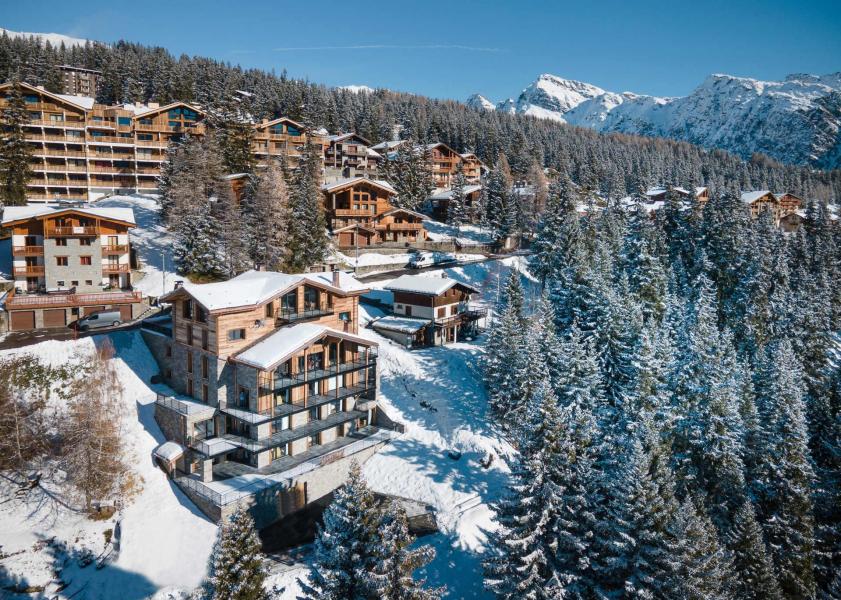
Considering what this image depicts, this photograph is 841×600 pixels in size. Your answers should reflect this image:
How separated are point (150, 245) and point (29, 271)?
→ 39.7ft

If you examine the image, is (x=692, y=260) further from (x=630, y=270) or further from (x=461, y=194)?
(x=461, y=194)

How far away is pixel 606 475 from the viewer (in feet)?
89.6

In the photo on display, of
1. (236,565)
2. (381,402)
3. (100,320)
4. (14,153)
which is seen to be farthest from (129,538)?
(14,153)

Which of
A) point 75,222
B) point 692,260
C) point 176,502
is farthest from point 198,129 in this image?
point 692,260

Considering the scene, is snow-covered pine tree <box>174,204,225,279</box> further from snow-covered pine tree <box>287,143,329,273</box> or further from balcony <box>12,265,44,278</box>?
balcony <box>12,265,44,278</box>

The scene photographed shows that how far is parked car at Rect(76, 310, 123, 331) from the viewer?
130 feet

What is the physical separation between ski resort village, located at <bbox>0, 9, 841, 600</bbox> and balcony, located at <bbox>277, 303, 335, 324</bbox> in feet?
1.12

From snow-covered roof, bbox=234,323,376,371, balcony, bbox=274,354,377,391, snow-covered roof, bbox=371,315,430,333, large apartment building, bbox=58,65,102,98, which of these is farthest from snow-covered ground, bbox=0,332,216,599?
large apartment building, bbox=58,65,102,98

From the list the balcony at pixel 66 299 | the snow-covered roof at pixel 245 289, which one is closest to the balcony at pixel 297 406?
the snow-covered roof at pixel 245 289

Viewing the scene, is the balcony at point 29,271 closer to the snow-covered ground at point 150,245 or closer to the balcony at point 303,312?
the snow-covered ground at point 150,245

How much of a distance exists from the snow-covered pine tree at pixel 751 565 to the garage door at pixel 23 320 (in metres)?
48.6

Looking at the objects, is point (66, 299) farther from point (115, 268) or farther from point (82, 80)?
point (82, 80)

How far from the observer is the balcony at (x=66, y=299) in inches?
1531

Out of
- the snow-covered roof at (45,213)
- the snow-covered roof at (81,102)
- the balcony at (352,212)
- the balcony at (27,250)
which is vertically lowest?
the balcony at (27,250)
